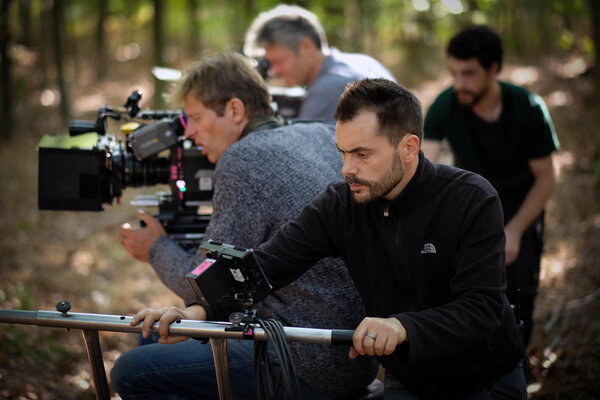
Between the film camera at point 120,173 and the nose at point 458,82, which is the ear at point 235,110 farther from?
the nose at point 458,82

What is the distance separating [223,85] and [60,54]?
1274 cm

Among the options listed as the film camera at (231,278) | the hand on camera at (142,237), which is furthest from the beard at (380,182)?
the hand on camera at (142,237)

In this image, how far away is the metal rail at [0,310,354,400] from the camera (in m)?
2.49

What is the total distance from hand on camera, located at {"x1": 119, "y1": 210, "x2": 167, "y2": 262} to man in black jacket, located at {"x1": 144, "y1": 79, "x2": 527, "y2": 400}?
3.28 feet

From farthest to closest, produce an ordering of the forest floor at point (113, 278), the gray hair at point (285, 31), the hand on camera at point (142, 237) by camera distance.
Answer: the gray hair at point (285, 31)
the forest floor at point (113, 278)
the hand on camera at point (142, 237)

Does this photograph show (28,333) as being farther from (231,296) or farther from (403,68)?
(403,68)

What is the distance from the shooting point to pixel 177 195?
4.06 m

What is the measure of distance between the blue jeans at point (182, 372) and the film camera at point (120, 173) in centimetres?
84

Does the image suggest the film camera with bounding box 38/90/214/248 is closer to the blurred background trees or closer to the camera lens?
the camera lens

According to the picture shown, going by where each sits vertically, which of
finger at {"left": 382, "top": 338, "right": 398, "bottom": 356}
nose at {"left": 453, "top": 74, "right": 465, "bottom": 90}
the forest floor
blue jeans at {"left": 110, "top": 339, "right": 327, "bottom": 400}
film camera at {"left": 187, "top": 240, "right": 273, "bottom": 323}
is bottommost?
the forest floor

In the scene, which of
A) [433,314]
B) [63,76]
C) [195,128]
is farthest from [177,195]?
[63,76]

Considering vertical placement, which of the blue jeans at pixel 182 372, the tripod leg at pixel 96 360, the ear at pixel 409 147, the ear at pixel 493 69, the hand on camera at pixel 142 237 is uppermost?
the ear at pixel 493 69

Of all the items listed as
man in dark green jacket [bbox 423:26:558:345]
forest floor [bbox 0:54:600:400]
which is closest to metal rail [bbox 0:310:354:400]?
forest floor [bbox 0:54:600:400]

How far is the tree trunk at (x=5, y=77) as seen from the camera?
13367 mm
